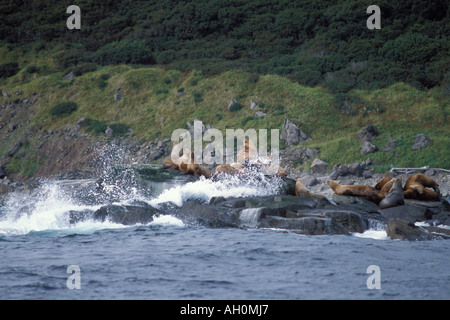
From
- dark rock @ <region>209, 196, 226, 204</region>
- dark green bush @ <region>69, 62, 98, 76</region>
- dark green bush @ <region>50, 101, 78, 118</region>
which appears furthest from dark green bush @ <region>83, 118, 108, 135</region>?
dark rock @ <region>209, 196, 226, 204</region>

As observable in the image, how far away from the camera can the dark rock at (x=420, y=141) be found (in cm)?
4003

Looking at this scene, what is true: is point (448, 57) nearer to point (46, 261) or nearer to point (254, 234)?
point (254, 234)

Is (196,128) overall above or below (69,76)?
below

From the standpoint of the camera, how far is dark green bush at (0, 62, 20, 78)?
6862cm

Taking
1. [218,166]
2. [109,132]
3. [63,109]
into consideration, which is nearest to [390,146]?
[218,166]

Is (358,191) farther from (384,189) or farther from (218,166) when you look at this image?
(218,166)

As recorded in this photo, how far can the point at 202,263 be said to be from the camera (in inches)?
594

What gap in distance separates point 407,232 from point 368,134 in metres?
25.7

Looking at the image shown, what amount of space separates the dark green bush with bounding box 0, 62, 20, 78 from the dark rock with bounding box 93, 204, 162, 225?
5404 cm

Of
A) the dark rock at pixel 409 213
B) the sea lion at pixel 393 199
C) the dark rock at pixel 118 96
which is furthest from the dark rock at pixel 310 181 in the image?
the dark rock at pixel 118 96

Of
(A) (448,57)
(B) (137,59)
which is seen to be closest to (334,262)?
(A) (448,57)

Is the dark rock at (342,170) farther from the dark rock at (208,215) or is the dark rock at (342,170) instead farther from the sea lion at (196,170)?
the dark rock at (208,215)
